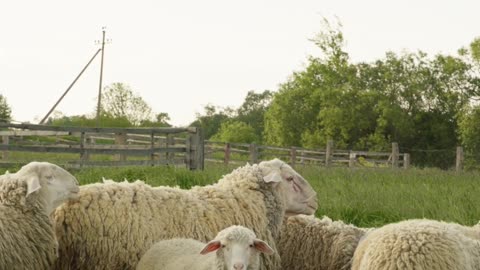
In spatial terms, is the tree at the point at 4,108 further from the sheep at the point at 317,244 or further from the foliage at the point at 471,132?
the sheep at the point at 317,244

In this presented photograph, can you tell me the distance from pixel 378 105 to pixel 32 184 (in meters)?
36.4

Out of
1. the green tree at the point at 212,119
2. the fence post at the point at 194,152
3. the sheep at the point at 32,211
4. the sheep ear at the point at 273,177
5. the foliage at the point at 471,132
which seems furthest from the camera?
the green tree at the point at 212,119

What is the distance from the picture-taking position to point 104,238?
21.0 ft

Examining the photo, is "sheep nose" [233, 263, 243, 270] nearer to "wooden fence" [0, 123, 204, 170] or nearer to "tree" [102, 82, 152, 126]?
"wooden fence" [0, 123, 204, 170]

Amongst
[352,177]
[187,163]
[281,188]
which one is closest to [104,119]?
[187,163]

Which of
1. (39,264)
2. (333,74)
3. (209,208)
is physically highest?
(333,74)

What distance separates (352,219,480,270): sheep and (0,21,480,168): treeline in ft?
114

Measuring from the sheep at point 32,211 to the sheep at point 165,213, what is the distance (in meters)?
0.13

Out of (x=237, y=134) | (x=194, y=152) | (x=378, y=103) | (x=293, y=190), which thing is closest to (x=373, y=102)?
(x=378, y=103)

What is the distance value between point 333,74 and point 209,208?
36678 mm

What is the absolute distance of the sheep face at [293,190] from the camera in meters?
7.54

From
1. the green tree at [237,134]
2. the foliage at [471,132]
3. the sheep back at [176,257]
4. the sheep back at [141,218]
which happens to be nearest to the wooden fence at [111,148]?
the sheep back at [141,218]

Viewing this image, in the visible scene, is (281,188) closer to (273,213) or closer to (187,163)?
(273,213)

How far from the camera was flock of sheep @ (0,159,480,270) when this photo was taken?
5.57 meters
